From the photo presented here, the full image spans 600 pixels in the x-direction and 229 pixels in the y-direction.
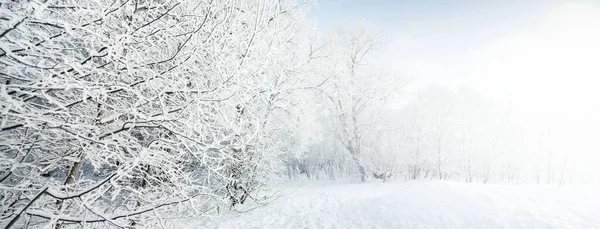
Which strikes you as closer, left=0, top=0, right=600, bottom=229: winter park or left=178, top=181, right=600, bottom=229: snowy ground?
left=0, top=0, right=600, bottom=229: winter park

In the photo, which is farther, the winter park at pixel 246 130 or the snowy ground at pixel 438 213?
the snowy ground at pixel 438 213

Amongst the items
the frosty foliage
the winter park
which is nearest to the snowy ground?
the winter park

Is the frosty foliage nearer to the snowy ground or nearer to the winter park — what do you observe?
the winter park

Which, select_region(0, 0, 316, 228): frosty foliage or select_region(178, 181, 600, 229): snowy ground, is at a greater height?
select_region(0, 0, 316, 228): frosty foliage

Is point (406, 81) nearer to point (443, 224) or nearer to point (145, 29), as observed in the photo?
point (443, 224)

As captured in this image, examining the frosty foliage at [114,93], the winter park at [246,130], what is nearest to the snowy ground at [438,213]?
the winter park at [246,130]

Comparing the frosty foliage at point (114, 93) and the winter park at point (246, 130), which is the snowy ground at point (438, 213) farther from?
the frosty foliage at point (114, 93)

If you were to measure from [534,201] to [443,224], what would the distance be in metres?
3.45

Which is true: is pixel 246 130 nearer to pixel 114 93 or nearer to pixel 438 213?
pixel 114 93

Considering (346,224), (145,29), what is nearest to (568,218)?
(346,224)

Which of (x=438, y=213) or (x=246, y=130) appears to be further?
(x=438, y=213)

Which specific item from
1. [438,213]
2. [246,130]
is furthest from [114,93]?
[438,213]

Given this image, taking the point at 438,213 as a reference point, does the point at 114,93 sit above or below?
above

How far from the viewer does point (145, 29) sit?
251cm
